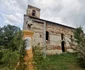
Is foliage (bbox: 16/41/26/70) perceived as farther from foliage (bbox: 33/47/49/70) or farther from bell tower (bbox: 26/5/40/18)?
bell tower (bbox: 26/5/40/18)

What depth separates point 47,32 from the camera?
17469mm

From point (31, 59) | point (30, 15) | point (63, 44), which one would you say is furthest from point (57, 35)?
point (31, 59)

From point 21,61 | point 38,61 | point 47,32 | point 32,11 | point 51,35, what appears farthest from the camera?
point 51,35

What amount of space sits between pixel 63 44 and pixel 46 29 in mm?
4935

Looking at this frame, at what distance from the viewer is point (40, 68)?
4301 millimetres

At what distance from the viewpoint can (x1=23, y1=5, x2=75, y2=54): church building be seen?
15.9m

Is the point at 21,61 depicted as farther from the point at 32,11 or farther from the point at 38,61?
the point at 32,11

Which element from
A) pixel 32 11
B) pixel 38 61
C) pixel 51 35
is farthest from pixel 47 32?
pixel 38 61

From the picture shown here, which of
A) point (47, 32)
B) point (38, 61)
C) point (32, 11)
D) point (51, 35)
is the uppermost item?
point (32, 11)

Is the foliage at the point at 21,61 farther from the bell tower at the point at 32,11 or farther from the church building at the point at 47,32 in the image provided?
the bell tower at the point at 32,11

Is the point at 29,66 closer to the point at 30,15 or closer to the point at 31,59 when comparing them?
the point at 31,59

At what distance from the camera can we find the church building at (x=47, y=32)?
15867 millimetres

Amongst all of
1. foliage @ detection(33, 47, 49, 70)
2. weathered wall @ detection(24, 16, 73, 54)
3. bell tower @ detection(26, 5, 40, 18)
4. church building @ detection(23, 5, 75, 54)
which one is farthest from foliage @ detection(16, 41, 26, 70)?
bell tower @ detection(26, 5, 40, 18)

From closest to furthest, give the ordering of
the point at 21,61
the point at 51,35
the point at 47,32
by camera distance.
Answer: the point at 21,61 → the point at 47,32 → the point at 51,35
